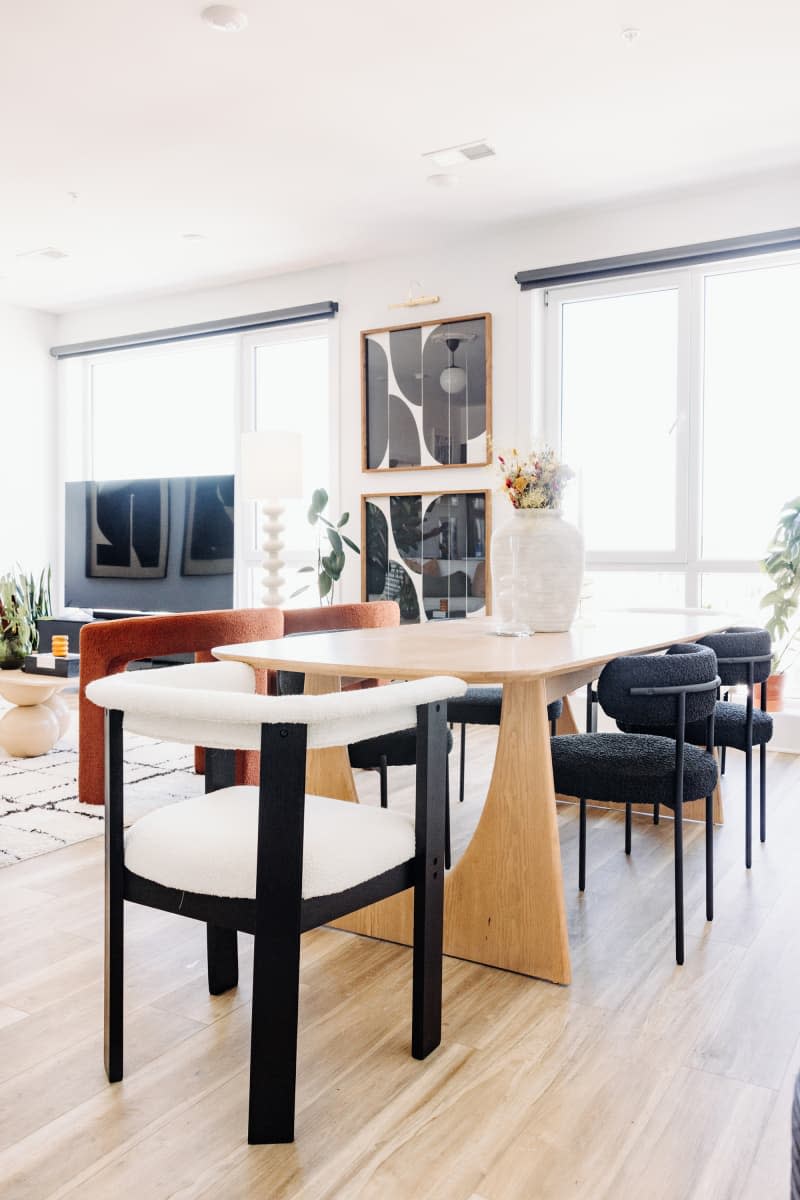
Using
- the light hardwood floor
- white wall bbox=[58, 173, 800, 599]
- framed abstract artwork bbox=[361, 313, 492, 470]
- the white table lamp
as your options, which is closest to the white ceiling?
white wall bbox=[58, 173, 800, 599]

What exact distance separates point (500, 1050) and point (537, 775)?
54 cm

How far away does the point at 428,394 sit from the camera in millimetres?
5477

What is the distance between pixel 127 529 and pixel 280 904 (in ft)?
18.7

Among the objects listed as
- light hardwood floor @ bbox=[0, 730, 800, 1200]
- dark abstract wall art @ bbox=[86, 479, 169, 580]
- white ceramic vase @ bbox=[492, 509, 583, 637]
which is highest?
dark abstract wall art @ bbox=[86, 479, 169, 580]

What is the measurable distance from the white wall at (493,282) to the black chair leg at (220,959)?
374cm

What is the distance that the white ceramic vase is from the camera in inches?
108

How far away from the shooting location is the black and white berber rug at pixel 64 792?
2.95 metres

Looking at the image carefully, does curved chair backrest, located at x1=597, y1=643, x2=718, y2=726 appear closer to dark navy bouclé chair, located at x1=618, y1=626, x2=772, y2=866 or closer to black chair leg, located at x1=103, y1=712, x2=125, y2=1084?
dark navy bouclé chair, located at x1=618, y1=626, x2=772, y2=866

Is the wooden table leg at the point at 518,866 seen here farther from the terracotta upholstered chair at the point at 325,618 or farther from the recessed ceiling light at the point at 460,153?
the recessed ceiling light at the point at 460,153

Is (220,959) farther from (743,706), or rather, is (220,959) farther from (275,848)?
(743,706)

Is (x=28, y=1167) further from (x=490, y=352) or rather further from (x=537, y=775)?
(x=490, y=352)

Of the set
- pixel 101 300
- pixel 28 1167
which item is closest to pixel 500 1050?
pixel 28 1167

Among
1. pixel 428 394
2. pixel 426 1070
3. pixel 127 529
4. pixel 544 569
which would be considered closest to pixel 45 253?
pixel 127 529

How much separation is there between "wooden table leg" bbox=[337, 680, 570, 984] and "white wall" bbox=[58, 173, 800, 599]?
11.2 ft
